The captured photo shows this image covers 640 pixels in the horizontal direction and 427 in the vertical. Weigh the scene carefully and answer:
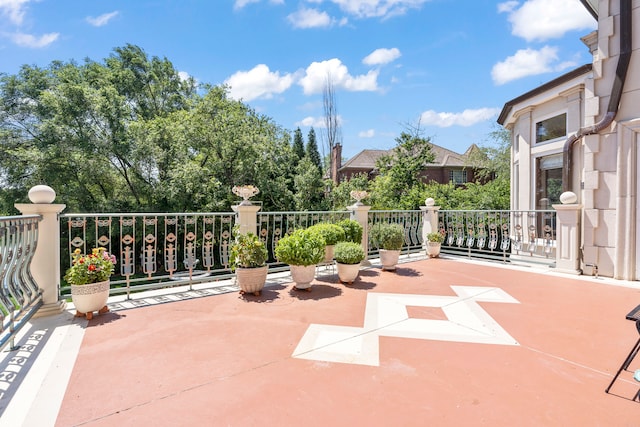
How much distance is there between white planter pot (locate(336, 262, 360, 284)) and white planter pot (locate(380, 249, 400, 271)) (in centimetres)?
121

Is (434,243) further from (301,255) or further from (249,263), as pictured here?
(249,263)

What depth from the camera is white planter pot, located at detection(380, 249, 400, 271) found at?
20.0ft

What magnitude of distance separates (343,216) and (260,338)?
4.14m

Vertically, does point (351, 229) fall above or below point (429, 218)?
below

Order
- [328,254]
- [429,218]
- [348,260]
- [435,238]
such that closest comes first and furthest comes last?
[348,260] → [328,254] → [435,238] → [429,218]

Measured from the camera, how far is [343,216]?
22.6ft

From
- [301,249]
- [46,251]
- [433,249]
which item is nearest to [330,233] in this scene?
[301,249]

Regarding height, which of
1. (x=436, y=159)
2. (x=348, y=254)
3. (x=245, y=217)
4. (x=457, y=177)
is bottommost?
(x=348, y=254)

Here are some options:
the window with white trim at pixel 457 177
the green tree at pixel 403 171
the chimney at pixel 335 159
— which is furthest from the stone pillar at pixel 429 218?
the window with white trim at pixel 457 177

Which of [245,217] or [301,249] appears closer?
[301,249]

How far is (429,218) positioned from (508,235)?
1775 mm

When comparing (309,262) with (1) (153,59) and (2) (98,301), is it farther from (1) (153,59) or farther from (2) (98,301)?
(1) (153,59)

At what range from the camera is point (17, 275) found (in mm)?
3068

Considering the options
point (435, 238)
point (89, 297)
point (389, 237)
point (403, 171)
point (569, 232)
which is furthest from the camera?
point (403, 171)
